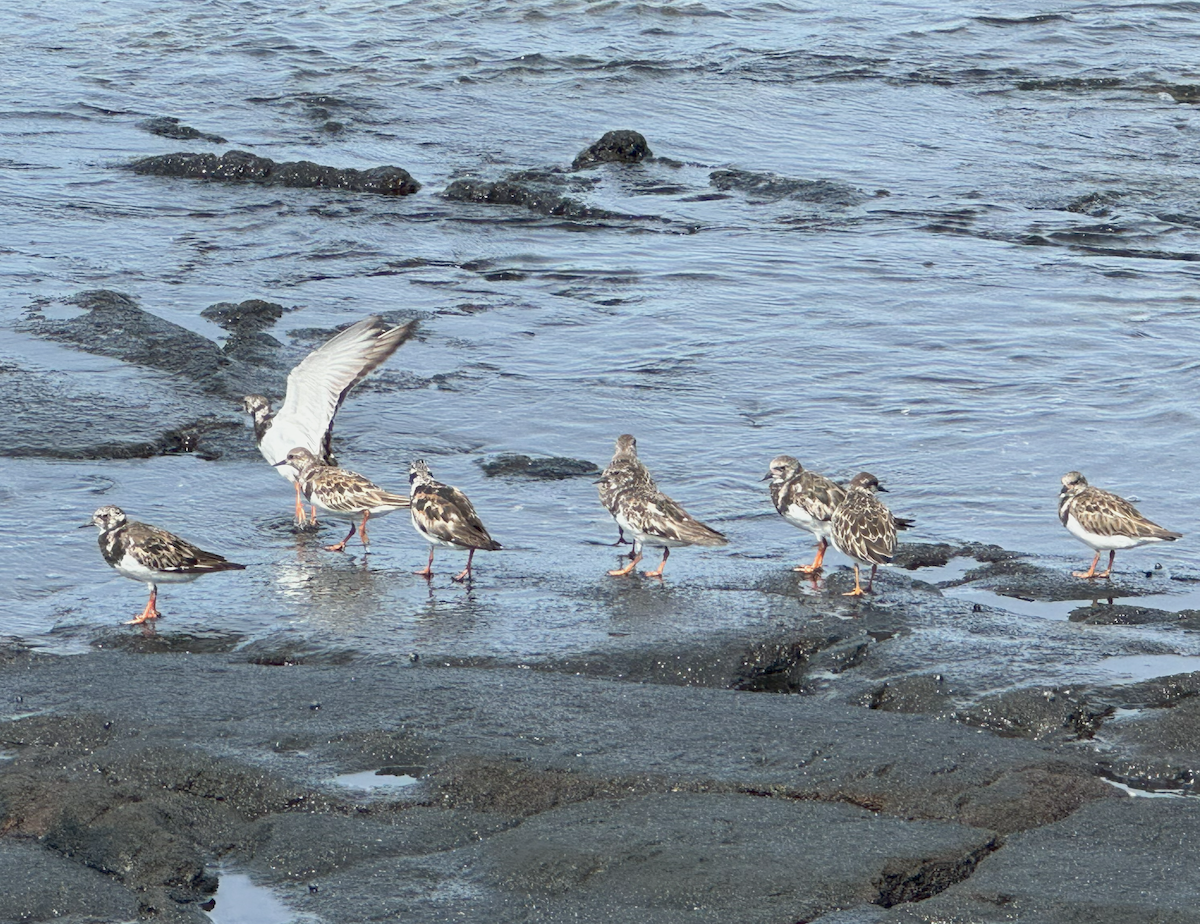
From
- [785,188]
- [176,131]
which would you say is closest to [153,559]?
[785,188]

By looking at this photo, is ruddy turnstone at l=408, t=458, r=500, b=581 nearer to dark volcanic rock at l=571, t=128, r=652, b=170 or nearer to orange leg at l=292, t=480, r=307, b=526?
orange leg at l=292, t=480, r=307, b=526

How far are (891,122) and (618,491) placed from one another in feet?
56.0

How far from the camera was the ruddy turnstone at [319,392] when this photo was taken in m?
12.4

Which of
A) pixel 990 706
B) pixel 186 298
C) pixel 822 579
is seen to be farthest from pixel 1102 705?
pixel 186 298

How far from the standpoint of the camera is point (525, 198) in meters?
21.5

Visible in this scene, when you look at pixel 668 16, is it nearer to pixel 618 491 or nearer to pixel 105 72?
pixel 105 72

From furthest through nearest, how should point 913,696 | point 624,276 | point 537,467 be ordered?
point 624,276, point 537,467, point 913,696

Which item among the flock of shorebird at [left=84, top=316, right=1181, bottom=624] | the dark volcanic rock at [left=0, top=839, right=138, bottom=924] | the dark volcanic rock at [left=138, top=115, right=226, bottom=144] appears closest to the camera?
the dark volcanic rock at [left=0, top=839, right=138, bottom=924]

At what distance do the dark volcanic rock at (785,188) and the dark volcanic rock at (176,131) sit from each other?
24.3ft

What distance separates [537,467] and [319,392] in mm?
1811

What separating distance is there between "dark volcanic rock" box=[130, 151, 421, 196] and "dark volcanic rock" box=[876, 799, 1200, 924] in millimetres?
16376

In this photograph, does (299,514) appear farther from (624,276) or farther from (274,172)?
(274,172)

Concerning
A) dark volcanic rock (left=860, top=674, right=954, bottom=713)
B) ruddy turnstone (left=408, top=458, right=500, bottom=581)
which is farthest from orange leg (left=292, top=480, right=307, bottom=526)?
dark volcanic rock (left=860, top=674, right=954, bottom=713)

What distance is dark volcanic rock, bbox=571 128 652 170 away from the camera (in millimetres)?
23188
